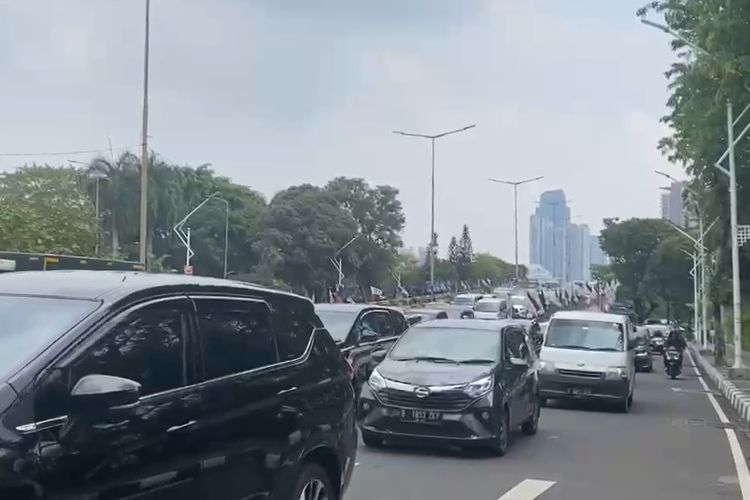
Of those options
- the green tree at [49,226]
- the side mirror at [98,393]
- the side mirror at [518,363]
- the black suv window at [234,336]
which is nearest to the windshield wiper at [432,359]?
the side mirror at [518,363]

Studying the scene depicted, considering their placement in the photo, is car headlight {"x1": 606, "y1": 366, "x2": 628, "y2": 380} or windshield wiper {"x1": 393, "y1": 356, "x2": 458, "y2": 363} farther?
car headlight {"x1": 606, "y1": 366, "x2": 628, "y2": 380}

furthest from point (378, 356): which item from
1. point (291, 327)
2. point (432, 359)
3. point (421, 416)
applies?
point (291, 327)

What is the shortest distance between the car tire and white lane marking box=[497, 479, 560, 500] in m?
1.48

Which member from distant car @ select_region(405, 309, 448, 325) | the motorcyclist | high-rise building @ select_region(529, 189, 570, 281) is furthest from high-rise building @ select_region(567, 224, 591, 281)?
distant car @ select_region(405, 309, 448, 325)

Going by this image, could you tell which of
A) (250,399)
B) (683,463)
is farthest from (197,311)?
(683,463)

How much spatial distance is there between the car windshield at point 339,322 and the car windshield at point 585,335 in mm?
5212

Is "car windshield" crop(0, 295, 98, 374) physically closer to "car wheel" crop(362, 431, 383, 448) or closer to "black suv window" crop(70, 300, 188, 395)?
"black suv window" crop(70, 300, 188, 395)

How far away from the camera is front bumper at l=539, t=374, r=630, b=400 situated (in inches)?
782

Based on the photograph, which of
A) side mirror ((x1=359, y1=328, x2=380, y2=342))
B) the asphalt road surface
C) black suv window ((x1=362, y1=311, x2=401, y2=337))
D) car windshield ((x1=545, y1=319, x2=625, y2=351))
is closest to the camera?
the asphalt road surface

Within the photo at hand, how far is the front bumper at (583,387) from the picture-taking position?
19859 millimetres

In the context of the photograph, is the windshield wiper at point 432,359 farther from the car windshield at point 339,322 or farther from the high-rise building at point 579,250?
the high-rise building at point 579,250

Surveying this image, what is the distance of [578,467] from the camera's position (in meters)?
12.5

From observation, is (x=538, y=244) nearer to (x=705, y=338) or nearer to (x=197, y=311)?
(x=705, y=338)

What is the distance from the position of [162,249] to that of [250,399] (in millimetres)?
58078
